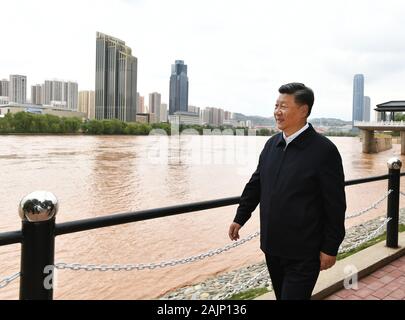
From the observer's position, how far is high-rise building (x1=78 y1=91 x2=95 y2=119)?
158163 mm

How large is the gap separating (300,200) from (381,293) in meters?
1.99

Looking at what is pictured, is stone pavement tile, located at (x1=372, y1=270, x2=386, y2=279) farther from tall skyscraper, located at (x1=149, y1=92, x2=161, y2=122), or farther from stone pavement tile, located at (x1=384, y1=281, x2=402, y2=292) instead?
tall skyscraper, located at (x1=149, y1=92, x2=161, y2=122)

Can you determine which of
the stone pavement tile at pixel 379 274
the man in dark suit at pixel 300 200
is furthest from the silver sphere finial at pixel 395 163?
the man in dark suit at pixel 300 200

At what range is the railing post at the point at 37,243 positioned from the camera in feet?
5.26

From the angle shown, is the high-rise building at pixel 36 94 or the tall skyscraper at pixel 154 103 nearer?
the high-rise building at pixel 36 94

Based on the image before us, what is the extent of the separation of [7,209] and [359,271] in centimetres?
1178

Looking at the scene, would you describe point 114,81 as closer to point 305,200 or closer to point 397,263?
point 397,263

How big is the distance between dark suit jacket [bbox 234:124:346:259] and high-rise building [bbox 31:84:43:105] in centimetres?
19604

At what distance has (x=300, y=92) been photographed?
2035 mm

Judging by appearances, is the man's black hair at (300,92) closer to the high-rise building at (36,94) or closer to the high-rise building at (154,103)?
the high-rise building at (154,103)

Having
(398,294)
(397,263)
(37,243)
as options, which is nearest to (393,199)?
(397,263)

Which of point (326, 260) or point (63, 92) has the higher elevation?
point (63, 92)

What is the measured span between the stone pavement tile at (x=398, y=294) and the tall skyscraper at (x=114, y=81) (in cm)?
13678
